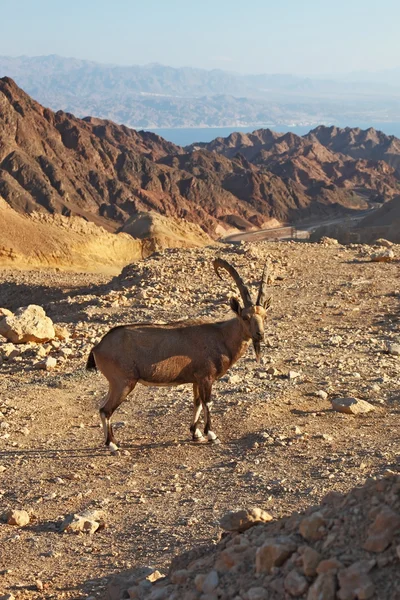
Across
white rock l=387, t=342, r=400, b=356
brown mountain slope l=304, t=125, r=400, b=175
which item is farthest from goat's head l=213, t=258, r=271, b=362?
brown mountain slope l=304, t=125, r=400, b=175

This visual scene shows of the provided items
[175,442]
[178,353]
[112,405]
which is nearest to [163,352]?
[178,353]

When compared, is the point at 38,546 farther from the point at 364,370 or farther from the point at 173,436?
the point at 364,370

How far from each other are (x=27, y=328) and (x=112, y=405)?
6.79m

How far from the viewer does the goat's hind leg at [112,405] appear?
384 inches

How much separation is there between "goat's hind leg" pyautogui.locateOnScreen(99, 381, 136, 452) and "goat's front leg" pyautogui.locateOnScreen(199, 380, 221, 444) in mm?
885

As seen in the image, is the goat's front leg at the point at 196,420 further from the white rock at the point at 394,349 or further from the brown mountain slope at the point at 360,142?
the brown mountain slope at the point at 360,142

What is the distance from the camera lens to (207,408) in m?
10.0

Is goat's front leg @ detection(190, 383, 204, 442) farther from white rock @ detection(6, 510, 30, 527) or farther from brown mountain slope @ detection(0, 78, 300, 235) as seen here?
brown mountain slope @ detection(0, 78, 300, 235)

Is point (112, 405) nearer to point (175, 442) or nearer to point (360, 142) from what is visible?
point (175, 442)

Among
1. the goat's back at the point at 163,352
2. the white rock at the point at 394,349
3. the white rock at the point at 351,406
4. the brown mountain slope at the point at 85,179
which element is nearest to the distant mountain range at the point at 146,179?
the brown mountain slope at the point at 85,179

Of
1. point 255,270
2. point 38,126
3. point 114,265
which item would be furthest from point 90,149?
point 255,270

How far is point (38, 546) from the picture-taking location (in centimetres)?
719

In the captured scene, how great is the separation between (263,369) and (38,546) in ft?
22.4

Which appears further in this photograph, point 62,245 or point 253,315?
point 62,245
